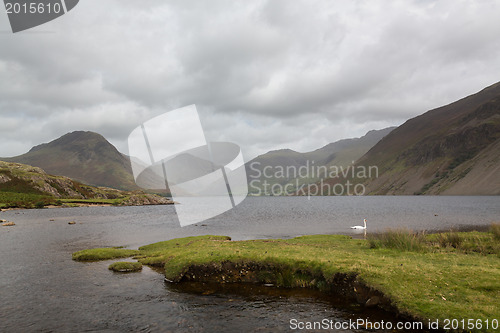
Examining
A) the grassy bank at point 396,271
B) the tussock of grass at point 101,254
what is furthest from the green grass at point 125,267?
the tussock of grass at point 101,254

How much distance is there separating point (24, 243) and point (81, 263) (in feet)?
71.1

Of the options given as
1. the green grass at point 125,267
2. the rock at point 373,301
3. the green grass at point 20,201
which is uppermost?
the green grass at point 20,201

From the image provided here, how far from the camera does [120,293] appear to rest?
22.8 m

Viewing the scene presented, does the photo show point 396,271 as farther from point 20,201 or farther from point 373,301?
point 20,201

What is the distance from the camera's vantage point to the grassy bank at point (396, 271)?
1599cm

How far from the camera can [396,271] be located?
20.0 m

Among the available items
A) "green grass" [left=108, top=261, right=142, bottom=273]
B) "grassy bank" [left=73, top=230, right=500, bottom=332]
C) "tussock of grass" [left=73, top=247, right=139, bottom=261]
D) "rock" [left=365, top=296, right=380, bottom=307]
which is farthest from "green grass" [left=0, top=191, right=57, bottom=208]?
"rock" [left=365, top=296, right=380, bottom=307]

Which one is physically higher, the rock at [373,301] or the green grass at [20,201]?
the green grass at [20,201]

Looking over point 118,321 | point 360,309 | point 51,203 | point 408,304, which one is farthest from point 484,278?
point 51,203

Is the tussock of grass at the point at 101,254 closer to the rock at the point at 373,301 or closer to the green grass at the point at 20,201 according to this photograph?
the rock at the point at 373,301

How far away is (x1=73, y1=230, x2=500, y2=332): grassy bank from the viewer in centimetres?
1599

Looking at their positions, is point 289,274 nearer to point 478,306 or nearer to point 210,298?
point 210,298

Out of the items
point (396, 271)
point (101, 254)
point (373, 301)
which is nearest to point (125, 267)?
point (101, 254)

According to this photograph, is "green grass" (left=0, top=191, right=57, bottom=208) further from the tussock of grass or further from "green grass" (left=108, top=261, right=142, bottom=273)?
"green grass" (left=108, top=261, right=142, bottom=273)
